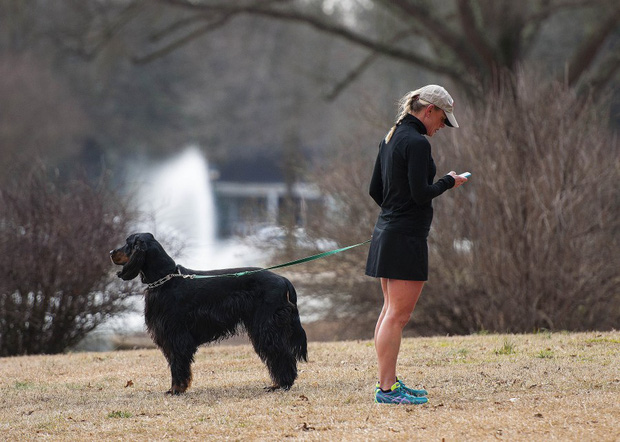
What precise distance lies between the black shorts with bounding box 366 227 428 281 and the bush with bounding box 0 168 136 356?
692 centimetres

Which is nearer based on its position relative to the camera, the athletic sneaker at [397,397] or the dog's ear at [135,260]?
the athletic sneaker at [397,397]

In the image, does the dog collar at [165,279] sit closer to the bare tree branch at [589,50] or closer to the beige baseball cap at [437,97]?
the beige baseball cap at [437,97]

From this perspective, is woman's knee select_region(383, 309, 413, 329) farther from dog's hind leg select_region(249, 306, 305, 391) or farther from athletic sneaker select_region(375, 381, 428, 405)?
dog's hind leg select_region(249, 306, 305, 391)

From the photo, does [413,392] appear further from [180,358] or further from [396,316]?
[180,358]

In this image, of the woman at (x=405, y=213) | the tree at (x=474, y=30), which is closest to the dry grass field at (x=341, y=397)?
the woman at (x=405, y=213)

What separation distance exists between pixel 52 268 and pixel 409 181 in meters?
7.36

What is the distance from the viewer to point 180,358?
24.2 feet

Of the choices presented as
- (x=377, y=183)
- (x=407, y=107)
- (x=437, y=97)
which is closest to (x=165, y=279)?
(x=377, y=183)

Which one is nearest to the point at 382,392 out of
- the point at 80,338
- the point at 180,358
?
the point at 180,358

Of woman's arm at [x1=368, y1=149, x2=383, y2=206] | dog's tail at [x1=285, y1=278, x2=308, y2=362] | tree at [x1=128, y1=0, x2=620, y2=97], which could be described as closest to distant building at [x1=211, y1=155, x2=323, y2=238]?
tree at [x1=128, y1=0, x2=620, y2=97]

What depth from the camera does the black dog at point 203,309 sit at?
24.0 feet

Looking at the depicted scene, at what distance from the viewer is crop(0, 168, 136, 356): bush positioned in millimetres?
12352

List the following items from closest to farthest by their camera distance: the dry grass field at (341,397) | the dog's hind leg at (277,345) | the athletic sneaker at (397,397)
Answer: the dry grass field at (341,397) < the athletic sneaker at (397,397) < the dog's hind leg at (277,345)

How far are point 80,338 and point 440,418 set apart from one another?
25.5ft
